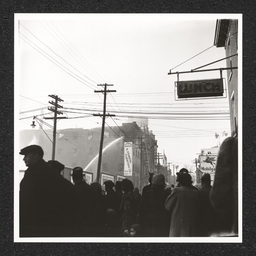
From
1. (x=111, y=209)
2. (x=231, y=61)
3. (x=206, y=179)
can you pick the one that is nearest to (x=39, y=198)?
(x=111, y=209)

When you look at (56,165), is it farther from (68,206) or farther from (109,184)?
(109,184)

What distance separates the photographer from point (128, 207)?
14.6 feet

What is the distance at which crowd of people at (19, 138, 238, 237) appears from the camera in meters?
Result: 4.05

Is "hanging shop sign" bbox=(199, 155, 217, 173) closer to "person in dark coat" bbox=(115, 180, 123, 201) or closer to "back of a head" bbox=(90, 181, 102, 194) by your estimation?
"person in dark coat" bbox=(115, 180, 123, 201)

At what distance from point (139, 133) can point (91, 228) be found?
1311 mm

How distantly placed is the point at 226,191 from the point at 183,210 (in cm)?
47

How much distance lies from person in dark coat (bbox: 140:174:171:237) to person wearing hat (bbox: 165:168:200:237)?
0.26 ft

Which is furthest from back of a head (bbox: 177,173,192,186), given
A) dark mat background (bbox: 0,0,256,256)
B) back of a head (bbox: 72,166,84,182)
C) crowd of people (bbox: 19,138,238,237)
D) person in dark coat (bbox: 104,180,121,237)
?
back of a head (bbox: 72,166,84,182)
